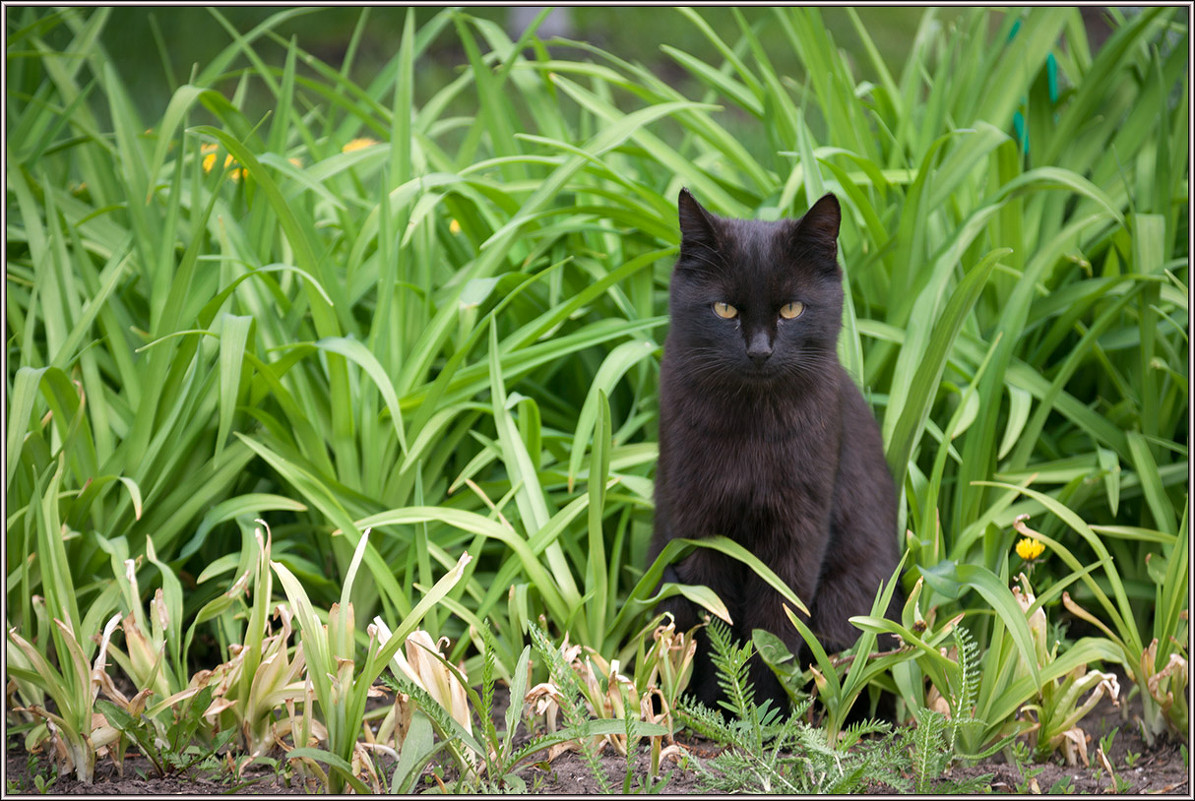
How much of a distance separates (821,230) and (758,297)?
0.56 feet

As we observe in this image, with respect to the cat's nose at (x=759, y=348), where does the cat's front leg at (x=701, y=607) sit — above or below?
below

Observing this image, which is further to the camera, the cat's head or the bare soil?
the cat's head

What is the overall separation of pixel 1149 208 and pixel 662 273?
1.25 metres

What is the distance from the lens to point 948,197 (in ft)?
7.65

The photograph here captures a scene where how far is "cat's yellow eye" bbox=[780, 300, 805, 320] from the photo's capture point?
1.70m

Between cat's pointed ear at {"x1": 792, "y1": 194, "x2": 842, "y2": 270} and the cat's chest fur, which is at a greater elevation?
cat's pointed ear at {"x1": 792, "y1": 194, "x2": 842, "y2": 270}

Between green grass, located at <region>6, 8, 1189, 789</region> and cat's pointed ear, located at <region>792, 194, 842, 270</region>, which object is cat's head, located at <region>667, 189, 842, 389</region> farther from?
green grass, located at <region>6, 8, 1189, 789</region>

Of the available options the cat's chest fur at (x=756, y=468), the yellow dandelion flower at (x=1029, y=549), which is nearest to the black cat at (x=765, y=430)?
the cat's chest fur at (x=756, y=468)

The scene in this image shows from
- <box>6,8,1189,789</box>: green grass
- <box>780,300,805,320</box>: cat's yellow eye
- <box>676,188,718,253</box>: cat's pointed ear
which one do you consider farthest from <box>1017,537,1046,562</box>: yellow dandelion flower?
<box>676,188,718,253</box>: cat's pointed ear

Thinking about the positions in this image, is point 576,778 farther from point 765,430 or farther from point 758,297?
point 758,297

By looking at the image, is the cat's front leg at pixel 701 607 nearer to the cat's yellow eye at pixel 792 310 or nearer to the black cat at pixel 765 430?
the black cat at pixel 765 430

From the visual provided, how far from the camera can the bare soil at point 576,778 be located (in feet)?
4.91

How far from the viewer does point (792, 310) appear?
1704 mm

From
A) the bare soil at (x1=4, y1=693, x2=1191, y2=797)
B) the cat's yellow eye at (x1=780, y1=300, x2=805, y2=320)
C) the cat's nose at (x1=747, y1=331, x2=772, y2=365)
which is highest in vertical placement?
the cat's yellow eye at (x1=780, y1=300, x2=805, y2=320)
